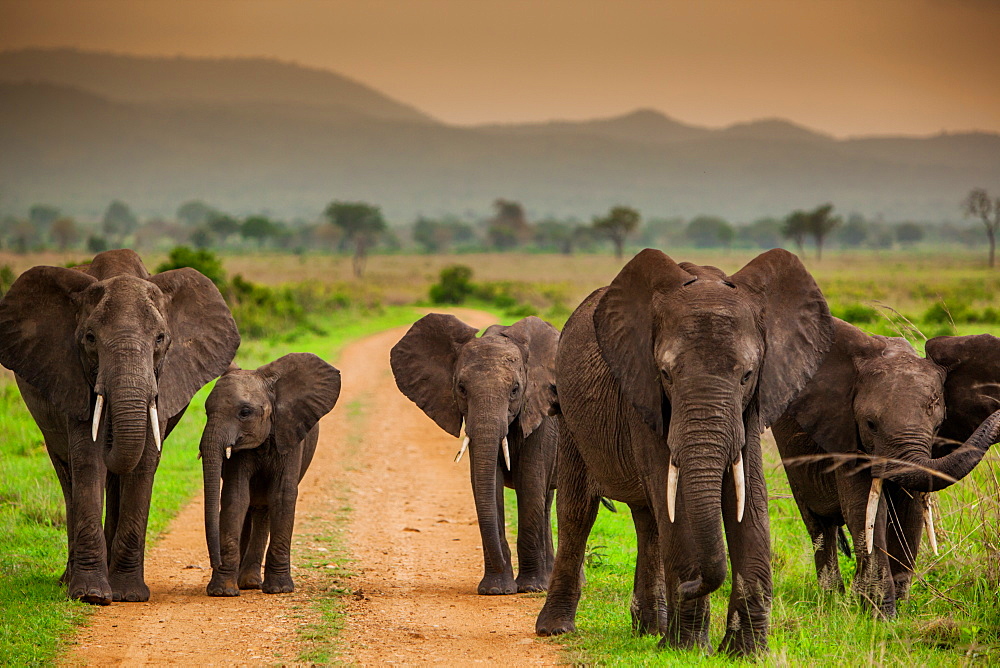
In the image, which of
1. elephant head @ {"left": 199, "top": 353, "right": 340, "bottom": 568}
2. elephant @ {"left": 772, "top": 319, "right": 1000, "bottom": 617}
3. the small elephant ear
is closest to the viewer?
elephant @ {"left": 772, "top": 319, "right": 1000, "bottom": 617}

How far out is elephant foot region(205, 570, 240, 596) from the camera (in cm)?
810

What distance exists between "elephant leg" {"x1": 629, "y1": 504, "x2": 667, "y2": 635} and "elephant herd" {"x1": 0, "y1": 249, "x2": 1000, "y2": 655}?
16 mm

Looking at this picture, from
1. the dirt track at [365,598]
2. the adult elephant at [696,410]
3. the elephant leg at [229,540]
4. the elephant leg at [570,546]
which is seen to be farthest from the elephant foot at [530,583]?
the elephant leg at [229,540]

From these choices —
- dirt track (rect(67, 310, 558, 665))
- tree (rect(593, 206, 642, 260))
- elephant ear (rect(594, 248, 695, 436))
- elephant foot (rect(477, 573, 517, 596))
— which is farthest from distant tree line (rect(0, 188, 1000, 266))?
elephant ear (rect(594, 248, 695, 436))

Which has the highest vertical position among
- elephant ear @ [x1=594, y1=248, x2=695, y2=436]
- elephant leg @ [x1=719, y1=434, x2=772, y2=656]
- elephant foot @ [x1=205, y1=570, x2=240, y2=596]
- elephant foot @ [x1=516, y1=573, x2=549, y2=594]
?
elephant ear @ [x1=594, y1=248, x2=695, y2=436]

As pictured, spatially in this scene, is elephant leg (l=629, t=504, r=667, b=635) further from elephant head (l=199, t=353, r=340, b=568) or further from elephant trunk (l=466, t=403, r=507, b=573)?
elephant head (l=199, t=353, r=340, b=568)

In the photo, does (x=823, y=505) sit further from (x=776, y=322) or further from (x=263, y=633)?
(x=263, y=633)

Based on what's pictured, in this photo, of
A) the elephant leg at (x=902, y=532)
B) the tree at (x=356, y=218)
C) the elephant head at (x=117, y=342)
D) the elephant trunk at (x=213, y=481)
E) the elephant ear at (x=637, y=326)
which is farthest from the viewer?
the tree at (x=356, y=218)

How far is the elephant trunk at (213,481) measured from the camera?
7.98 meters

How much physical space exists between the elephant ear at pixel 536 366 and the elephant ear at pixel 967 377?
9.05ft

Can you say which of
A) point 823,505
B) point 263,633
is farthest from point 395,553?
point 823,505

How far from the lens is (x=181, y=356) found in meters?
8.21

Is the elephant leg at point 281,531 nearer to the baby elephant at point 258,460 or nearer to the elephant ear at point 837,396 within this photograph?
the baby elephant at point 258,460

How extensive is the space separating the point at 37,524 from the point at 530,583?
4692 mm
